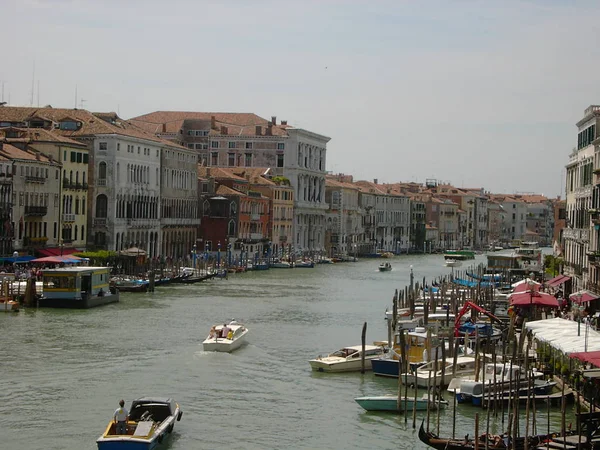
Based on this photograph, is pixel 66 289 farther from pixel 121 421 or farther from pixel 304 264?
pixel 304 264

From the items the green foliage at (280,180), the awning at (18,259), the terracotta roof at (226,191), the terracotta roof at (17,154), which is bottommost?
the awning at (18,259)

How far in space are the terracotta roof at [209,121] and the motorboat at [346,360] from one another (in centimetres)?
4153

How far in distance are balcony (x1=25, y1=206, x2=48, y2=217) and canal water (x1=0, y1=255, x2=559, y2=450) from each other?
591cm

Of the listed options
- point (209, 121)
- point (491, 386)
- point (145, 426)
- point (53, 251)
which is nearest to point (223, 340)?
point (491, 386)

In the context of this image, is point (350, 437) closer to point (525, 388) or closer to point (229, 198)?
point (525, 388)

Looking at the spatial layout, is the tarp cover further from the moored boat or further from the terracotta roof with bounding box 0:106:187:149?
the terracotta roof with bounding box 0:106:187:149

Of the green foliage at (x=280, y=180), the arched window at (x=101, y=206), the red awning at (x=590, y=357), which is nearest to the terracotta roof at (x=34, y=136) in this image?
the arched window at (x=101, y=206)

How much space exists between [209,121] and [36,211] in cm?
2725

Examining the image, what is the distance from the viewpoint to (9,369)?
18.6 meters

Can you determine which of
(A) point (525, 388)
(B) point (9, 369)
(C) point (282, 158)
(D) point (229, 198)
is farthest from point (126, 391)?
(C) point (282, 158)

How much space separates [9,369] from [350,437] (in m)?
6.09

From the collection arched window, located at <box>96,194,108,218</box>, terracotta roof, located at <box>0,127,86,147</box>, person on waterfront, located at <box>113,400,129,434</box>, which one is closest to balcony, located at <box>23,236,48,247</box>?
terracotta roof, located at <box>0,127,86,147</box>

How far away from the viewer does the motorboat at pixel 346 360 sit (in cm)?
1927

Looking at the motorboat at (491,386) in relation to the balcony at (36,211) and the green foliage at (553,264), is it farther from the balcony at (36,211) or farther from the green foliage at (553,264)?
the balcony at (36,211)
